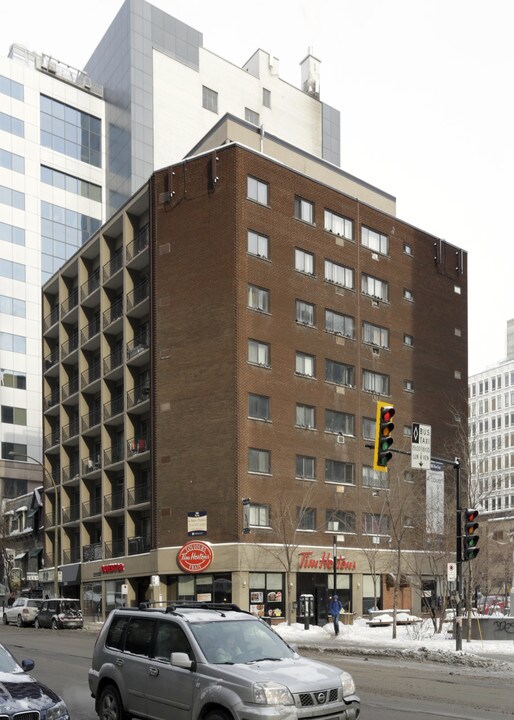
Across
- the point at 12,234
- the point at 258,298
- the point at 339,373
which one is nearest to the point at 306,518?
the point at 339,373

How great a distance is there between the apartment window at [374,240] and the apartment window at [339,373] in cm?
863

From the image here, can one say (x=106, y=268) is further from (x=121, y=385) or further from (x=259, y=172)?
(x=259, y=172)

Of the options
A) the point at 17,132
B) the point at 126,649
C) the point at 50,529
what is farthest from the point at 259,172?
the point at 17,132

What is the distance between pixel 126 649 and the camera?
40.5 ft

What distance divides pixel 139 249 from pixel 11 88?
4453 cm

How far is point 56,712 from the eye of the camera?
1012 centimetres

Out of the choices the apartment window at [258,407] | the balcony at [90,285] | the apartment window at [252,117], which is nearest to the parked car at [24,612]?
the apartment window at [258,407]

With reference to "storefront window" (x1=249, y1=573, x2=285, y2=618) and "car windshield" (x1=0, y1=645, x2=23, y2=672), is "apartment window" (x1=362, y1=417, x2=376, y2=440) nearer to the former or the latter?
"storefront window" (x1=249, y1=573, x2=285, y2=618)

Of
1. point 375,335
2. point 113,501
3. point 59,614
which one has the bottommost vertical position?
point 59,614

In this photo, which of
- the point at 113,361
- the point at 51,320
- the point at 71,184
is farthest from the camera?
the point at 71,184

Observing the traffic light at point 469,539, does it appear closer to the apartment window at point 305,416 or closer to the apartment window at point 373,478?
the apartment window at point 305,416

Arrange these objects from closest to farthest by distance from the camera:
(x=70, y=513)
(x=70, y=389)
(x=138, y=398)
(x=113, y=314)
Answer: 1. (x=138, y=398)
2. (x=113, y=314)
3. (x=70, y=513)
4. (x=70, y=389)

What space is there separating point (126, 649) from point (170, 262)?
4197 centimetres

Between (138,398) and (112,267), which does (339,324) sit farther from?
(112,267)
